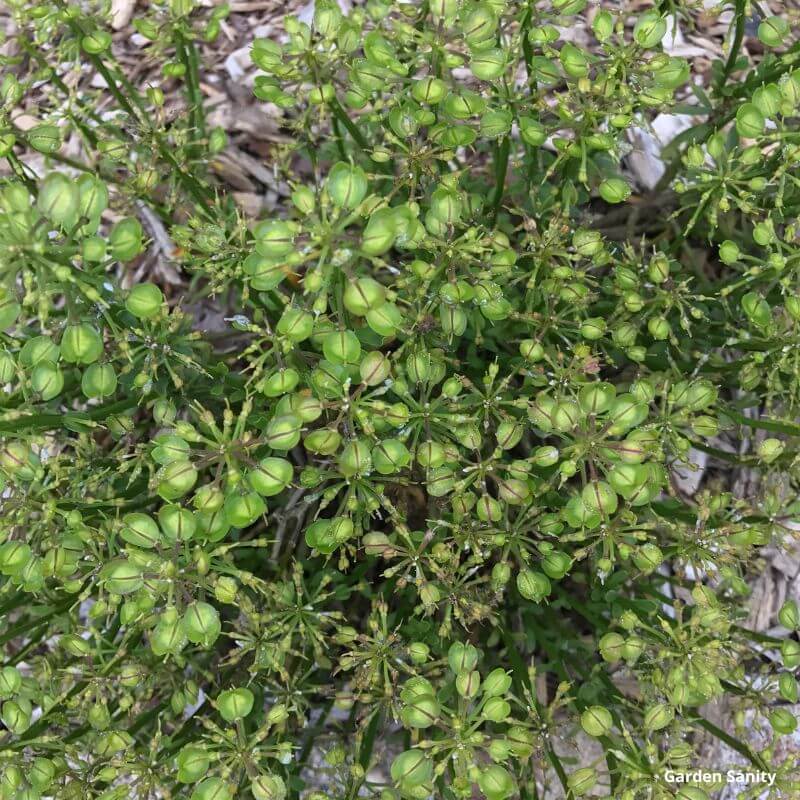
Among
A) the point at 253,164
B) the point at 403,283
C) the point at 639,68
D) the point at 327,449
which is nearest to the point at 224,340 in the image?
the point at 253,164

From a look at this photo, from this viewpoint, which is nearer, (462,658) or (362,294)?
(362,294)

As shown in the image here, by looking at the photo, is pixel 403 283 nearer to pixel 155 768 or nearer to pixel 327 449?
pixel 327 449

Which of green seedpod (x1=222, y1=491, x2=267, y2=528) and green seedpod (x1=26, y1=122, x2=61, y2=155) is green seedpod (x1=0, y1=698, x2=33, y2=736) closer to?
green seedpod (x1=222, y1=491, x2=267, y2=528)

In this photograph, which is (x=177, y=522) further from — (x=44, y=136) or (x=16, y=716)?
(x=44, y=136)

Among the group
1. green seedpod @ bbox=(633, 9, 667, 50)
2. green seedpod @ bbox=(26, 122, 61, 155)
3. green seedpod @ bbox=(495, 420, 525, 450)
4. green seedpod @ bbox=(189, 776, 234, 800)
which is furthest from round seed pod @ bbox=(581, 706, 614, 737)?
green seedpod @ bbox=(26, 122, 61, 155)

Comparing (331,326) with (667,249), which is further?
(667,249)

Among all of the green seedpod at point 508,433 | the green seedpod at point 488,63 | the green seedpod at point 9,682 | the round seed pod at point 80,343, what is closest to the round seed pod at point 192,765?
the green seedpod at point 9,682

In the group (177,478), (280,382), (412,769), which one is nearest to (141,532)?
(177,478)
